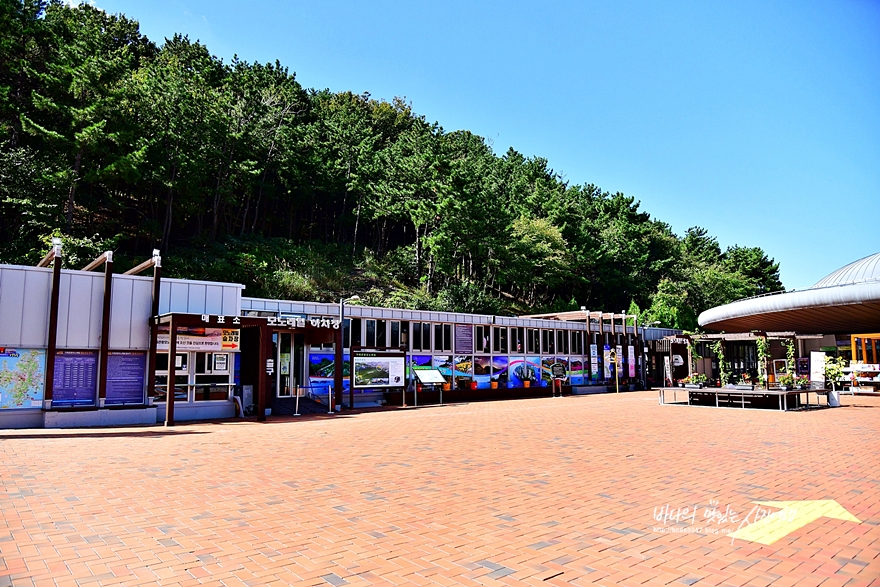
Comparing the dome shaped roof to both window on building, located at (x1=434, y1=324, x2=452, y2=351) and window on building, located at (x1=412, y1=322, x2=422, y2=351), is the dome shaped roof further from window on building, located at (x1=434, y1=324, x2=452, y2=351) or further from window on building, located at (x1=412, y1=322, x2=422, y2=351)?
window on building, located at (x1=412, y1=322, x2=422, y2=351)

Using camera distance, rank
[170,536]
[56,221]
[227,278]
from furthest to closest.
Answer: [227,278], [56,221], [170,536]

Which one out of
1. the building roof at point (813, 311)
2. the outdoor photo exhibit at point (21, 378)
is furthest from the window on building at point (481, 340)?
the outdoor photo exhibit at point (21, 378)

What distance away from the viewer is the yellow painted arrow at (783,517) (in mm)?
5648

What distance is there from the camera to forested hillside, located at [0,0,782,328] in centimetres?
3219

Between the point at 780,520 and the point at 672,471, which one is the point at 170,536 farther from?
the point at 672,471

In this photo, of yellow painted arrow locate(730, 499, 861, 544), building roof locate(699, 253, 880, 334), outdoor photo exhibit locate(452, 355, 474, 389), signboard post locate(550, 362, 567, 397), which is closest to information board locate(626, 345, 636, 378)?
building roof locate(699, 253, 880, 334)

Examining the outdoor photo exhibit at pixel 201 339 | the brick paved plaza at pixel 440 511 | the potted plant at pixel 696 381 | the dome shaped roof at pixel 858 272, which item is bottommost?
the brick paved plaza at pixel 440 511

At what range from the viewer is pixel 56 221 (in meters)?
30.2

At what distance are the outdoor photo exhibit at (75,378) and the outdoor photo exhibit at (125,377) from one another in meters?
0.40

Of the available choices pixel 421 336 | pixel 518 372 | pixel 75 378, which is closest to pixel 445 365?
pixel 421 336

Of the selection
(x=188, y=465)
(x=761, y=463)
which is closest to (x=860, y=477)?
(x=761, y=463)

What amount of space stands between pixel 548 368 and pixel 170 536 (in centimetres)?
2845

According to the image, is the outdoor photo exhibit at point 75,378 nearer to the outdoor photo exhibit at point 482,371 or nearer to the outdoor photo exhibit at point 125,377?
the outdoor photo exhibit at point 125,377

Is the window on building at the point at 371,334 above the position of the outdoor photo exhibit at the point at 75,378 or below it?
above
